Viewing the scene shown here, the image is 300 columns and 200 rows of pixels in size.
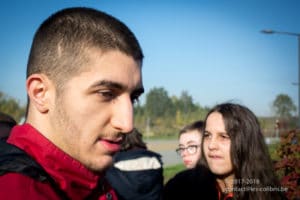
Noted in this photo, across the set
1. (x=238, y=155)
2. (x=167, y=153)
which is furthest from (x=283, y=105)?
(x=238, y=155)

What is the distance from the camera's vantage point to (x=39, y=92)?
1.39 meters

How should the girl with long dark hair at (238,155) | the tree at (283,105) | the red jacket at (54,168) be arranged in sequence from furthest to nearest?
the tree at (283,105), the girl with long dark hair at (238,155), the red jacket at (54,168)

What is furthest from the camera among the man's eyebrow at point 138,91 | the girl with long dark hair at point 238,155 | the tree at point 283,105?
the tree at point 283,105

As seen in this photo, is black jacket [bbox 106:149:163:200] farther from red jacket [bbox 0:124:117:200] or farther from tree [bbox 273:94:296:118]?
tree [bbox 273:94:296:118]

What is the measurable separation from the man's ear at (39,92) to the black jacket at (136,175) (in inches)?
75.2

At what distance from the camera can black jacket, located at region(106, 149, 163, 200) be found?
3.17 meters

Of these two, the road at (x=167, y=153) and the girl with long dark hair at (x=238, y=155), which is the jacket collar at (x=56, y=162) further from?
the road at (x=167, y=153)

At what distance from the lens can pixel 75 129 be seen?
1.39 metres

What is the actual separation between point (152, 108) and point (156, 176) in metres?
58.0

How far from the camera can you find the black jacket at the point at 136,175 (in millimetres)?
3168

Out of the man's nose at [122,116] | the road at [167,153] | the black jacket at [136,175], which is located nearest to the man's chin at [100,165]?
the man's nose at [122,116]

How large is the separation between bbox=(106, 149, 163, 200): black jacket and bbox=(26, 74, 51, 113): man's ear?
75.2 inches

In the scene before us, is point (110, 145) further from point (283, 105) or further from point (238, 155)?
point (283, 105)

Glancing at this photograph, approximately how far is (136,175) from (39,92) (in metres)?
2.05
